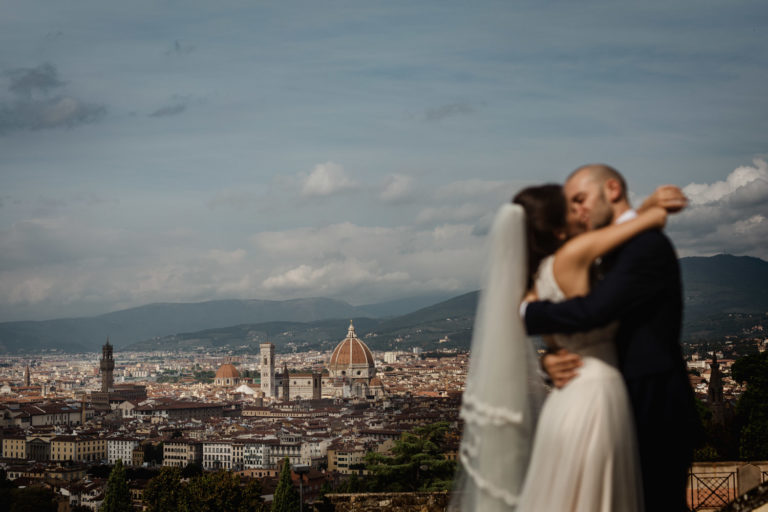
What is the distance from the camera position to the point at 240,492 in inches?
850

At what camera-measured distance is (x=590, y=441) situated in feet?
5.41

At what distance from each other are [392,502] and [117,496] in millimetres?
20781

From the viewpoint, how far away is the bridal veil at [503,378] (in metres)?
1.79

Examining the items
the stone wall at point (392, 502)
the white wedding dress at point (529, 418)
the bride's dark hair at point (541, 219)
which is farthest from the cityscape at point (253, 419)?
the bride's dark hair at point (541, 219)

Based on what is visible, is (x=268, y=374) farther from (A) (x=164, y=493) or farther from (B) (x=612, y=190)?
(B) (x=612, y=190)

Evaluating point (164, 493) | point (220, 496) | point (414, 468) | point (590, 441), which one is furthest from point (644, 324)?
point (164, 493)

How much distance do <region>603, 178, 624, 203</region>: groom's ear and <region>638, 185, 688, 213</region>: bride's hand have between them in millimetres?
53

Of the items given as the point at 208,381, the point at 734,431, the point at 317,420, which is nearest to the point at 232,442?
the point at 317,420

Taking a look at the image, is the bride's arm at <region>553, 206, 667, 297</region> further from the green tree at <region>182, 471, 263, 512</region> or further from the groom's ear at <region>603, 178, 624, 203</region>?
the green tree at <region>182, 471, 263, 512</region>

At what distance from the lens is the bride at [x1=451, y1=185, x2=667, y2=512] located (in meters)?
1.66

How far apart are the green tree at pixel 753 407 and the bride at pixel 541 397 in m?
12.8

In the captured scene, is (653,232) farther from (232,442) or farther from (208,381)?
(208,381)

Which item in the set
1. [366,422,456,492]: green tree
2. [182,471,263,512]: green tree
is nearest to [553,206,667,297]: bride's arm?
[366,422,456,492]: green tree

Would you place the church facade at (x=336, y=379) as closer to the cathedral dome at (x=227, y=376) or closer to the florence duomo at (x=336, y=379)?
the florence duomo at (x=336, y=379)
